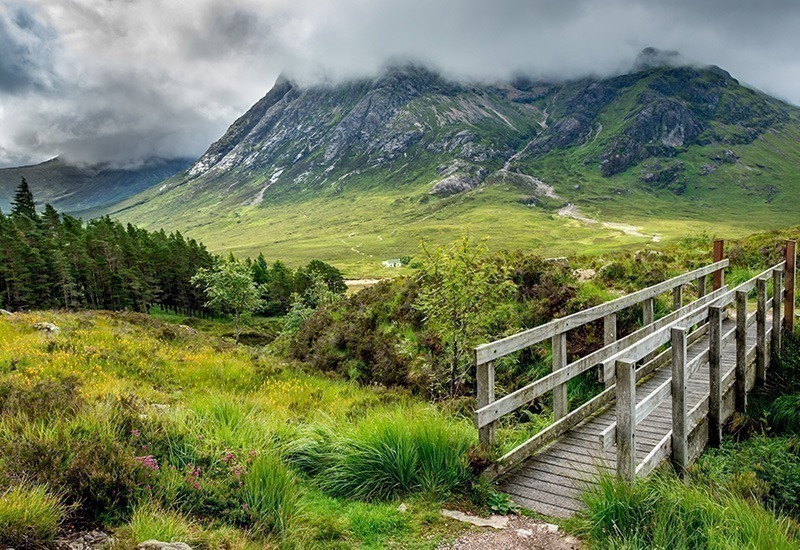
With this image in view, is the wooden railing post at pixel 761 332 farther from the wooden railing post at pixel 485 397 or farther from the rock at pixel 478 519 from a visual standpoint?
the rock at pixel 478 519

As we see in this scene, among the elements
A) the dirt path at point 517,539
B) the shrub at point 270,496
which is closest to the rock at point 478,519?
the dirt path at point 517,539

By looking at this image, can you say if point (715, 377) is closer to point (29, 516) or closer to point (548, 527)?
point (548, 527)

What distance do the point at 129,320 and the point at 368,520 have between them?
62.9 feet

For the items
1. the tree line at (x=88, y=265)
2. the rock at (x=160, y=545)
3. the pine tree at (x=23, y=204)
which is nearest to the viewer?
the rock at (x=160, y=545)

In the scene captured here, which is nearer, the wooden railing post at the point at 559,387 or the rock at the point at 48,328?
the wooden railing post at the point at 559,387

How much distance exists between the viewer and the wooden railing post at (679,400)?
5773 millimetres

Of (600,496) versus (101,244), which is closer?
(600,496)

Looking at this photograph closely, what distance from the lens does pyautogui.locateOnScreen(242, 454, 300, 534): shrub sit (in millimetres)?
4578

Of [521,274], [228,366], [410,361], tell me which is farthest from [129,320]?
[521,274]

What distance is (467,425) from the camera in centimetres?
701

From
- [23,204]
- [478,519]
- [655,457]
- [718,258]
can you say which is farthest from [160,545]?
[23,204]

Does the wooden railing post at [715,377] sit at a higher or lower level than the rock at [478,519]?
higher

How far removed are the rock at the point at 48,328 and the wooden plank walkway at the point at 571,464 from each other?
1284 centimetres

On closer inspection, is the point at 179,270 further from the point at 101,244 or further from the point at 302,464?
the point at 302,464
